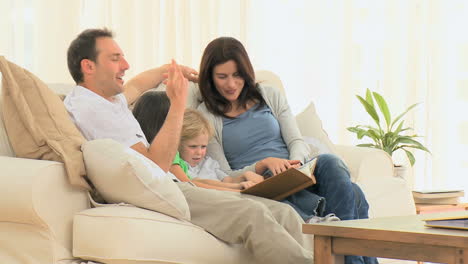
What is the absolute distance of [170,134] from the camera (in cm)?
245

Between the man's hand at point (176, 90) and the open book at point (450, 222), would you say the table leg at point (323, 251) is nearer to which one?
the open book at point (450, 222)

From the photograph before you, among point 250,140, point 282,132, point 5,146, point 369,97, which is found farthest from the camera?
point 369,97

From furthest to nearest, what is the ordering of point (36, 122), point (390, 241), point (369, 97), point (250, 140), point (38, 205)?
1. point (369, 97)
2. point (250, 140)
3. point (36, 122)
4. point (38, 205)
5. point (390, 241)

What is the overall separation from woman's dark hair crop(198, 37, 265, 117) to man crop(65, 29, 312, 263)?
59 cm

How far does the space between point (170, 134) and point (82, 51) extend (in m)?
0.48

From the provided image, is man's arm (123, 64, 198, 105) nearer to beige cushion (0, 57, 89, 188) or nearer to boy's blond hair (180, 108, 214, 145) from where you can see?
boy's blond hair (180, 108, 214, 145)

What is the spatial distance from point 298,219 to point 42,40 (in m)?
3.30

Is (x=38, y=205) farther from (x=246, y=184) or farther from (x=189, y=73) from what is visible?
(x=189, y=73)

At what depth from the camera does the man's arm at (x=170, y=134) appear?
8.04 ft

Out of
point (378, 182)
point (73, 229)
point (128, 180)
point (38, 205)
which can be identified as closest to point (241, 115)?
point (378, 182)

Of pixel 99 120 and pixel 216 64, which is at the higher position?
pixel 216 64

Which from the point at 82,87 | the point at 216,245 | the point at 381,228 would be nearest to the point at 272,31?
the point at 82,87

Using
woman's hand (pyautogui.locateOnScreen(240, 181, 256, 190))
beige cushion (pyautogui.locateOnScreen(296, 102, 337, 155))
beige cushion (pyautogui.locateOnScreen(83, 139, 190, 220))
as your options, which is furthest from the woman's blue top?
beige cushion (pyautogui.locateOnScreen(83, 139, 190, 220))

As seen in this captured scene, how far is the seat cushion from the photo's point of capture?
206 centimetres
